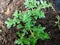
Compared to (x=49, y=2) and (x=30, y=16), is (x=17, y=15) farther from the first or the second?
(x=49, y=2)

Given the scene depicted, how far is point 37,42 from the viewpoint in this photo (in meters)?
2.70

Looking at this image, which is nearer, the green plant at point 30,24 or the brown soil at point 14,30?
the green plant at point 30,24

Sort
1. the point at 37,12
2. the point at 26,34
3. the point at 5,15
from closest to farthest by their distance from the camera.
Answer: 1. the point at 37,12
2. the point at 26,34
3. the point at 5,15

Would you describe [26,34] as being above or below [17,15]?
below

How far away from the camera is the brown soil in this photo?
2711 mm

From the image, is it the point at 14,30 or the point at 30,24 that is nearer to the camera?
the point at 30,24

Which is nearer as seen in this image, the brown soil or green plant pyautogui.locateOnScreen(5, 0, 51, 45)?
green plant pyautogui.locateOnScreen(5, 0, 51, 45)

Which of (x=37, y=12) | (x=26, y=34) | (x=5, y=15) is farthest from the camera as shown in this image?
(x=5, y=15)

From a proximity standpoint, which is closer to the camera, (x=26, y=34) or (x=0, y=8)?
(x=26, y=34)

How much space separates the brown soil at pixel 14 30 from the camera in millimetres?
2711

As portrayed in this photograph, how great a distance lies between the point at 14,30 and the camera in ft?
9.06

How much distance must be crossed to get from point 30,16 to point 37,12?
0.70ft

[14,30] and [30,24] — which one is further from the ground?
[30,24]

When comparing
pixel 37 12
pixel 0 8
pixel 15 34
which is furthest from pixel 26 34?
pixel 0 8
